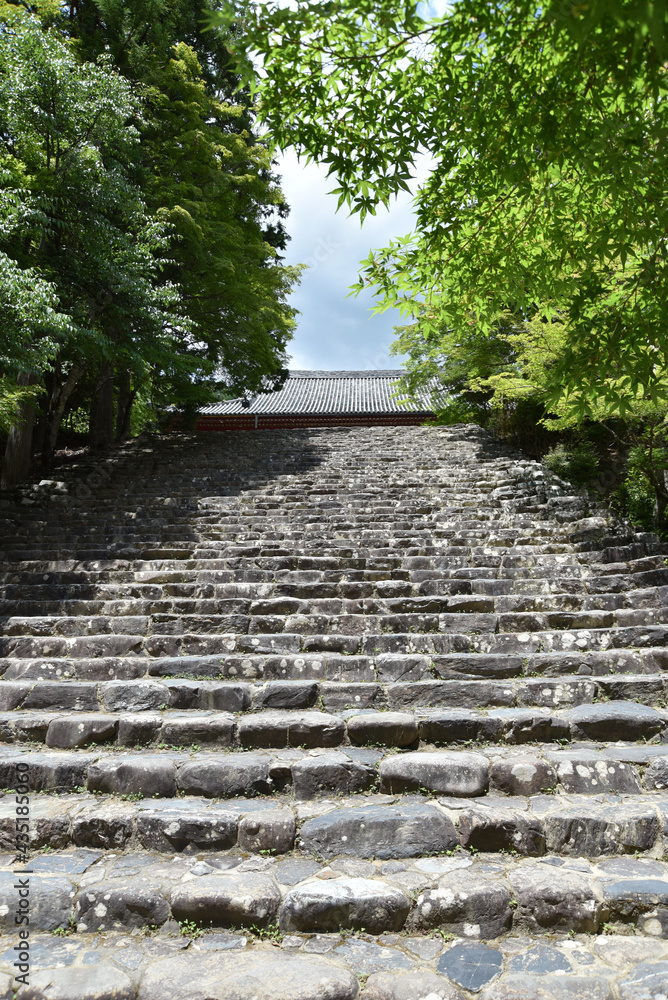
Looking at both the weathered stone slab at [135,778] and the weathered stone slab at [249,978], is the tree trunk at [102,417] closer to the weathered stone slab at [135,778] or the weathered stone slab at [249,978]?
the weathered stone slab at [135,778]

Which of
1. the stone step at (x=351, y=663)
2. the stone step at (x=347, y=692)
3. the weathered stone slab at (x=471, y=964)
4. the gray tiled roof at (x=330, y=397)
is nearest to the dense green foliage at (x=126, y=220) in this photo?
the stone step at (x=351, y=663)

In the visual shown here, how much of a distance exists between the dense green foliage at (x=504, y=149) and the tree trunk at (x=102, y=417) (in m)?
12.9

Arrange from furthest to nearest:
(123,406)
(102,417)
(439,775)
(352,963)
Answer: (123,406) → (102,417) → (439,775) → (352,963)

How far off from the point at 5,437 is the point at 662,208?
13.7 metres

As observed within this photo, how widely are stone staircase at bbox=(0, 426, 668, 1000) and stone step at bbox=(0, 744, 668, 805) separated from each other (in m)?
0.01

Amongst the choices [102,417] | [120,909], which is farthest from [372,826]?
[102,417]

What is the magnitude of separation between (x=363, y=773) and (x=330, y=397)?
26661 millimetres

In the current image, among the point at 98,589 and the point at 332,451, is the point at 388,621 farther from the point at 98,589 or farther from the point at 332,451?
the point at 332,451

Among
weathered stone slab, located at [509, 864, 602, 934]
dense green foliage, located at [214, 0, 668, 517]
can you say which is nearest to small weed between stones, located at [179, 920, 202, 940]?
weathered stone slab, located at [509, 864, 602, 934]

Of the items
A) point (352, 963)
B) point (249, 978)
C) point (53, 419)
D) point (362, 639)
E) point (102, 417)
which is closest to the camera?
point (249, 978)

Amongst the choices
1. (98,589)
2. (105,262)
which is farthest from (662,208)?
(105,262)

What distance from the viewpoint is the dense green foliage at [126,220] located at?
8977mm

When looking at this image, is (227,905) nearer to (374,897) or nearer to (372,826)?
(374,897)

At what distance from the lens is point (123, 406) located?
1703 centimetres
